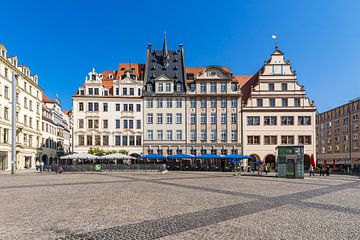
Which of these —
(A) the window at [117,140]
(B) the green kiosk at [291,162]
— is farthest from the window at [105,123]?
(B) the green kiosk at [291,162]

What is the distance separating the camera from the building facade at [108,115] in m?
49.5

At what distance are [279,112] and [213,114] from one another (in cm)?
1085

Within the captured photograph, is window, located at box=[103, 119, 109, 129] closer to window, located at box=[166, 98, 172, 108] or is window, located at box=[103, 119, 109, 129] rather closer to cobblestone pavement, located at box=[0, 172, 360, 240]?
window, located at box=[166, 98, 172, 108]

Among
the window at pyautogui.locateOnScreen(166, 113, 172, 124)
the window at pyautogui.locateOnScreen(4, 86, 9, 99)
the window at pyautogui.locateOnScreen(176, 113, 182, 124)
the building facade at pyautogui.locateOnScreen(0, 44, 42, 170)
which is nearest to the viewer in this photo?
the building facade at pyautogui.locateOnScreen(0, 44, 42, 170)

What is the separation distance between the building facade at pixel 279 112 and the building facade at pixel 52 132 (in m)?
40.4

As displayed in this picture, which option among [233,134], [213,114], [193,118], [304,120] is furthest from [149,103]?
[304,120]

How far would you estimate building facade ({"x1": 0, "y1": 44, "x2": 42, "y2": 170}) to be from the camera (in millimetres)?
43719

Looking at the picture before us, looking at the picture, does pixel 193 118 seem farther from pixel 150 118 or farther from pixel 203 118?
pixel 150 118

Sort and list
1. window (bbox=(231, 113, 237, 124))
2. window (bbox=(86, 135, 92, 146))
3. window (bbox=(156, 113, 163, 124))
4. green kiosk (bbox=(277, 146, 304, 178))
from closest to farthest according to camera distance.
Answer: green kiosk (bbox=(277, 146, 304, 178))
window (bbox=(86, 135, 92, 146))
window (bbox=(231, 113, 237, 124))
window (bbox=(156, 113, 163, 124))

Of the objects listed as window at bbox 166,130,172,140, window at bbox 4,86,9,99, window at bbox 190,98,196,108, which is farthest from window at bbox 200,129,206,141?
window at bbox 4,86,9,99

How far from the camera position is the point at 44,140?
60531mm

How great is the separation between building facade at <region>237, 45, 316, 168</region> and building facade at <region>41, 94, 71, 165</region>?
40388 millimetres

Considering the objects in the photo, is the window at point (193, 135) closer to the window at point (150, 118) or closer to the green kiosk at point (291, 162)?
the window at point (150, 118)

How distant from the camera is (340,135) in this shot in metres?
79.9
